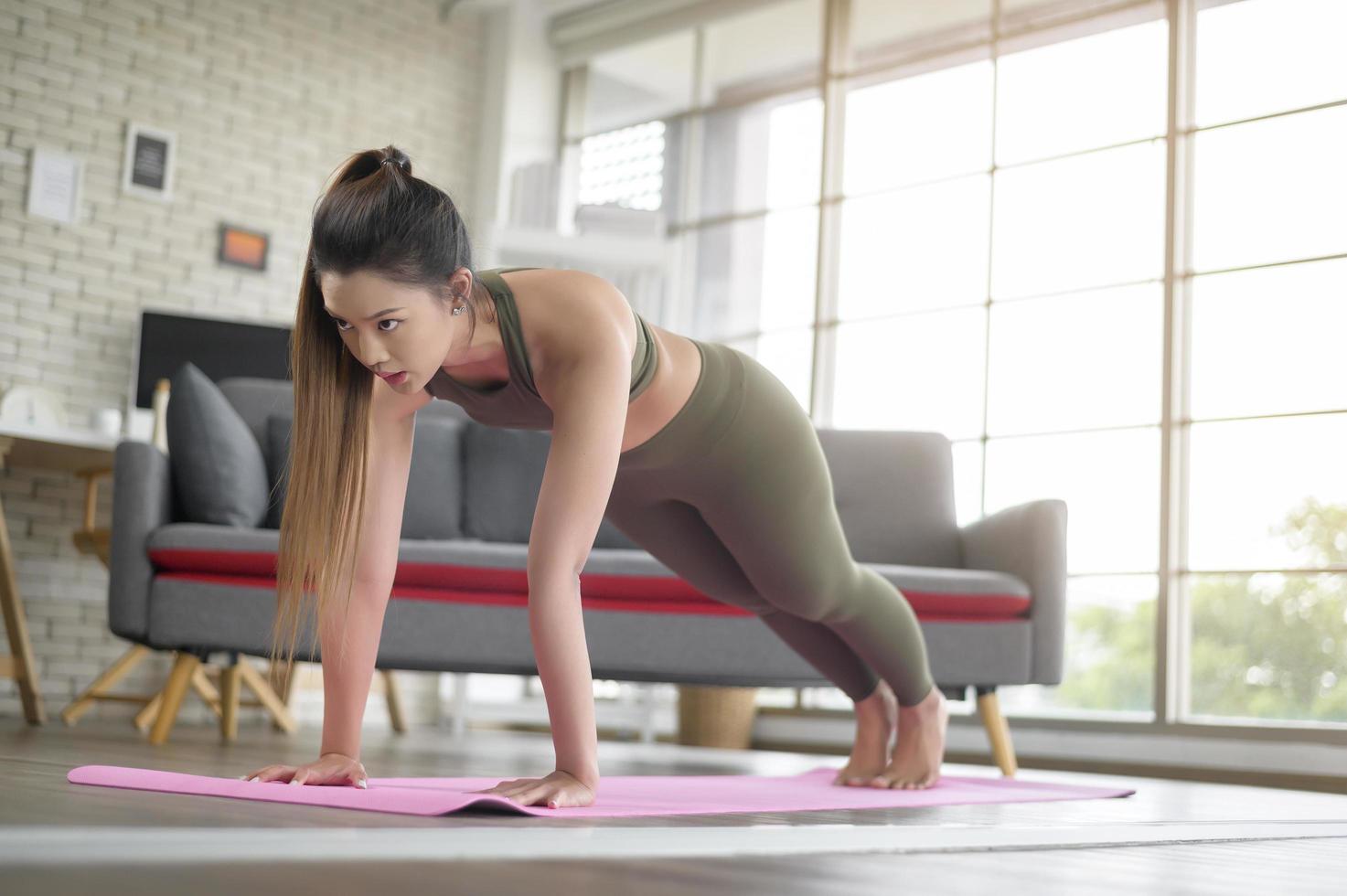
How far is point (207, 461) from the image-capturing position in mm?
3174

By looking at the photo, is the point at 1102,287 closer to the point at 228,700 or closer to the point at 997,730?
the point at 997,730

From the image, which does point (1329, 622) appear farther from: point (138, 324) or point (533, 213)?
point (138, 324)

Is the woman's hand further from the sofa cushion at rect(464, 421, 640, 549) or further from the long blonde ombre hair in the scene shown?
the sofa cushion at rect(464, 421, 640, 549)

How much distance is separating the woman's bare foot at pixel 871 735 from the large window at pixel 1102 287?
2519mm

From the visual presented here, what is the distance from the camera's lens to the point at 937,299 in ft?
18.0

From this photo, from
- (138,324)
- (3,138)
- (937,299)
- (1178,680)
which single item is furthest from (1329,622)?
(3,138)

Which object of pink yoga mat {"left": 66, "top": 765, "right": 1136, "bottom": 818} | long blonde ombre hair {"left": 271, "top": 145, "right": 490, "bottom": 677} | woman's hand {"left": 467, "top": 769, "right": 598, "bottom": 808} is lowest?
pink yoga mat {"left": 66, "top": 765, "right": 1136, "bottom": 818}

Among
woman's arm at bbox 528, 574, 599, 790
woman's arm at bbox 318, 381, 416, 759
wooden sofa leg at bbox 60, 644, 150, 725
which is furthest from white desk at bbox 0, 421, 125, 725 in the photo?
woman's arm at bbox 528, 574, 599, 790

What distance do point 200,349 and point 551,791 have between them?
438cm

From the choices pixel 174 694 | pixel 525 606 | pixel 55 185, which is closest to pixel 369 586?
pixel 525 606

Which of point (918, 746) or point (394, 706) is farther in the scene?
point (394, 706)

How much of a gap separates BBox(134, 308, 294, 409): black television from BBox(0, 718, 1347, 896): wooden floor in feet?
11.7

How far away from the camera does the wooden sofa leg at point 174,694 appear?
299cm

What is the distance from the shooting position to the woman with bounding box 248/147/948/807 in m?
1.46
